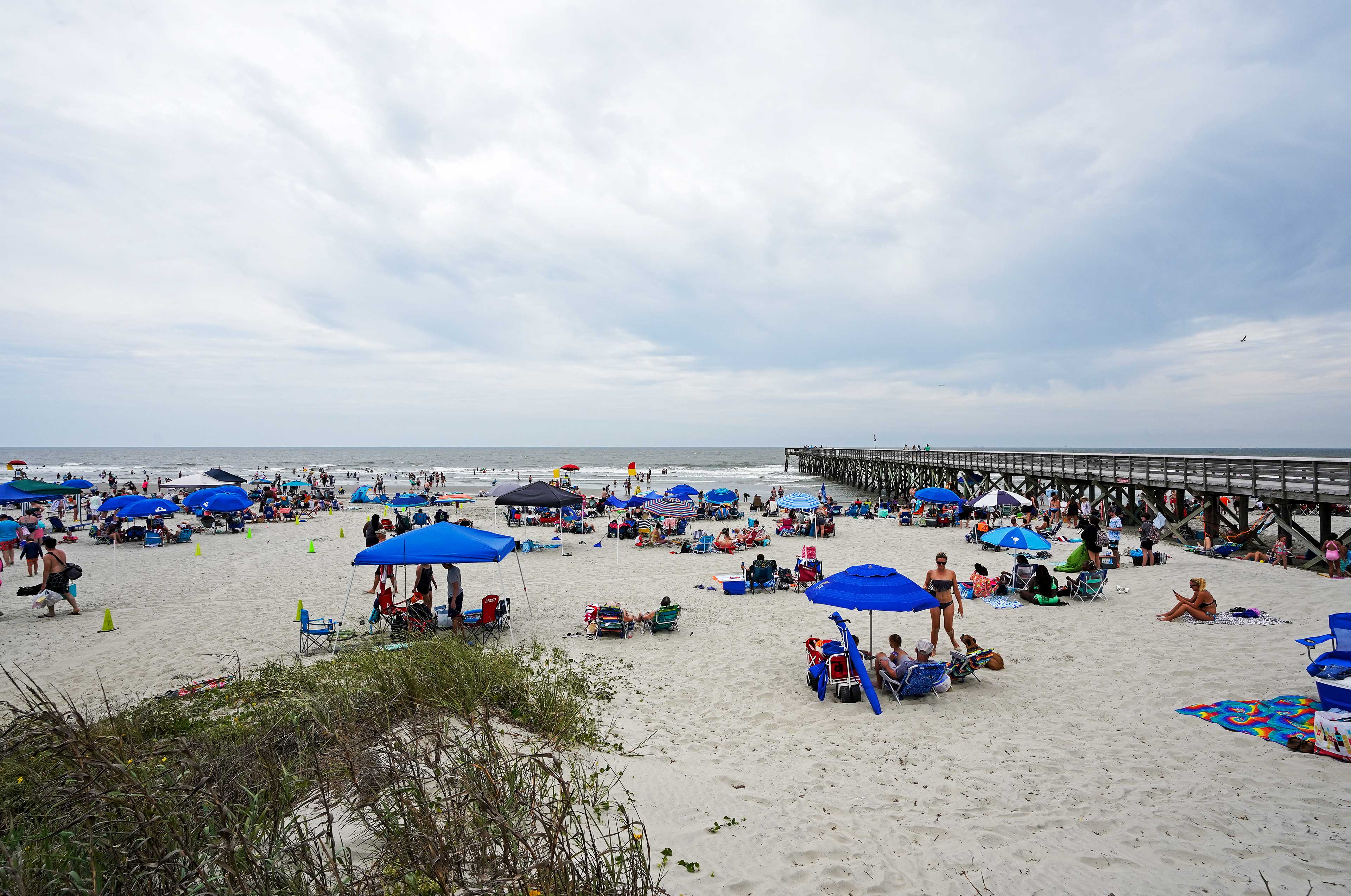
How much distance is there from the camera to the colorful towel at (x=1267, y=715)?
5934mm

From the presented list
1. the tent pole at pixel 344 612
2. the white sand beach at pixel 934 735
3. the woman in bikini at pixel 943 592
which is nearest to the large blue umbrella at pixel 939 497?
the white sand beach at pixel 934 735

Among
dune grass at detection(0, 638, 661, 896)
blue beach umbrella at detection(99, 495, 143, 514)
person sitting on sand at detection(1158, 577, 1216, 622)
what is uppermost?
blue beach umbrella at detection(99, 495, 143, 514)

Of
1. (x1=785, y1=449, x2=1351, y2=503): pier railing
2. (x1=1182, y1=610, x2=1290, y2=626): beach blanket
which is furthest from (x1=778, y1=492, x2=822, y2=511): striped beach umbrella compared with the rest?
(x1=785, y1=449, x2=1351, y2=503): pier railing

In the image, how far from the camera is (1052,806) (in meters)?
4.95

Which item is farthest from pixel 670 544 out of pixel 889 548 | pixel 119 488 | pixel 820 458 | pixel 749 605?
pixel 820 458

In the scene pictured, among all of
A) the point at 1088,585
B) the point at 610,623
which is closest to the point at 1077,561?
the point at 1088,585

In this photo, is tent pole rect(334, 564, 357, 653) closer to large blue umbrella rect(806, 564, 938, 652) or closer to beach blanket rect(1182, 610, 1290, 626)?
large blue umbrella rect(806, 564, 938, 652)

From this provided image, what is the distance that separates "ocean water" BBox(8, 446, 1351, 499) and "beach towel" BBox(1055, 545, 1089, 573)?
28.1 meters

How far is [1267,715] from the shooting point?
6.34 meters

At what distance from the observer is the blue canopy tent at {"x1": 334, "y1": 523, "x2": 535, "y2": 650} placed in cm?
901

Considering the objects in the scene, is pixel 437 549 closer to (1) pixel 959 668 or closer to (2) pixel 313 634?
(2) pixel 313 634

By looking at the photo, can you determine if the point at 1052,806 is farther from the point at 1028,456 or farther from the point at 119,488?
the point at 119,488

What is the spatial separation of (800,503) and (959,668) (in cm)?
1222

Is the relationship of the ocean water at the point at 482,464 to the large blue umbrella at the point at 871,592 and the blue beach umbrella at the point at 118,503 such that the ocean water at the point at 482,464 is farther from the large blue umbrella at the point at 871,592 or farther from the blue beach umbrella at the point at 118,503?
the large blue umbrella at the point at 871,592
